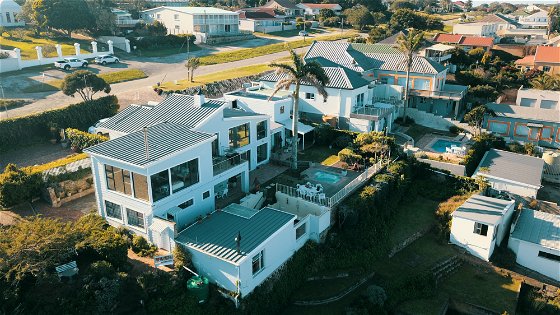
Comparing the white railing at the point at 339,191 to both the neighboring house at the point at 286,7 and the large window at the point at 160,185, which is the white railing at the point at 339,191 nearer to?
the large window at the point at 160,185

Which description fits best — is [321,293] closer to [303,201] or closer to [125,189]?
[303,201]

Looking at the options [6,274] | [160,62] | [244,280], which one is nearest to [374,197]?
[244,280]

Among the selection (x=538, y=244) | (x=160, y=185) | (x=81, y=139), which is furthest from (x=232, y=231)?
(x=538, y=244)

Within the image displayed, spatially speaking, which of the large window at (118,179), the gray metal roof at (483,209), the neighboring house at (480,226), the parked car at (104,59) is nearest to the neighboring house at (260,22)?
the parked car at (104,59)

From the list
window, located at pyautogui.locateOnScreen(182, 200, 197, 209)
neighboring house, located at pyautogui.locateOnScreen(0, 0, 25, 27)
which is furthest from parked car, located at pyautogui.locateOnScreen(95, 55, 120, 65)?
window, located at pyautogui.locateOnScreen(182, 200, 197, 209)

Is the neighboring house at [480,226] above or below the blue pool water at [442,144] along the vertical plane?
below

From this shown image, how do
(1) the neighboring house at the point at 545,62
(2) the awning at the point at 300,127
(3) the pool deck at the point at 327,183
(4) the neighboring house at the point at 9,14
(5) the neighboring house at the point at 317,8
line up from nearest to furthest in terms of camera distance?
1. (3) the pool deck at the point at 327,183
2. (2) the awning at the point at 300,127
3. (4) the neighboring house at the point at 9,14
4. (1) the neighboring house at the point at 545,62
5. (5) the neighboring house at the point at 317,8

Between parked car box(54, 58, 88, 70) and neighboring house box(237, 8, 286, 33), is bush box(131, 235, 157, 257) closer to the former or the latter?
parked car box(54, 58, 88, 70)

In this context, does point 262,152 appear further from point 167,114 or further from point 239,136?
point 167,114
